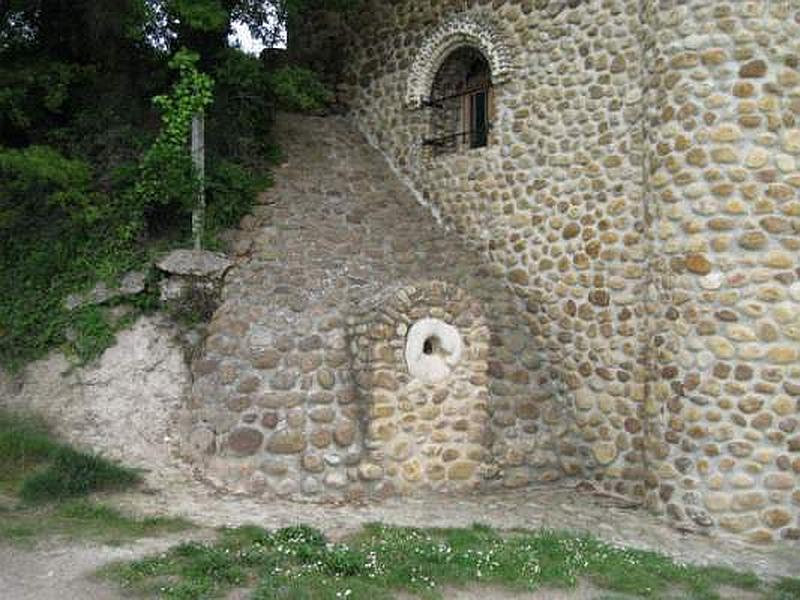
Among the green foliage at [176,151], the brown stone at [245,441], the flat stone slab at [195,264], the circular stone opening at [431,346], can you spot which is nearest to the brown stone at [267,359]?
the brown stone at [245,441]

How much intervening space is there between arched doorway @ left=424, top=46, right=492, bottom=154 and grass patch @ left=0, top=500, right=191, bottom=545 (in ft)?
19.4

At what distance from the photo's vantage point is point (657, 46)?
7367 millimetres

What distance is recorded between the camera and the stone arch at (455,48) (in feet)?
Result: 30.1

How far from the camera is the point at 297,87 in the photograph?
10031mm

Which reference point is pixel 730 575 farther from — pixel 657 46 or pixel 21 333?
pixel 21 333

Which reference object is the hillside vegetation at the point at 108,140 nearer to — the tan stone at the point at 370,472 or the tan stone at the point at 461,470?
the tan stone at the point at 370,472

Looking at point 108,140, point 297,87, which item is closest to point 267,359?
point 108,140

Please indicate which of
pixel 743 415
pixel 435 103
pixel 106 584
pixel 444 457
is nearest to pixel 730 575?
pixel 743 415

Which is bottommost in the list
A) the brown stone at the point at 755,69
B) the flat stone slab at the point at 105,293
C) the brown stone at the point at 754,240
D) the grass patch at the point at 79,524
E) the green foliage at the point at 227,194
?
the grass patch at the point at 79,524

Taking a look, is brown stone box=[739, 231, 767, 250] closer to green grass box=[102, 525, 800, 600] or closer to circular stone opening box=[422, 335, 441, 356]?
green grass box=[102, 525, 800, 600]

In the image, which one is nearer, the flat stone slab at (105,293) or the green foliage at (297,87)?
the flat stone slab at (105,293)

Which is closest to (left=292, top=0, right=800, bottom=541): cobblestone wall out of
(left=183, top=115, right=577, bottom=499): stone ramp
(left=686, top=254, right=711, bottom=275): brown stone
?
(left=686, top=254, right=711, bottom=275): brown stone

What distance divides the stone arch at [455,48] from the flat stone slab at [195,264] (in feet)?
11.5

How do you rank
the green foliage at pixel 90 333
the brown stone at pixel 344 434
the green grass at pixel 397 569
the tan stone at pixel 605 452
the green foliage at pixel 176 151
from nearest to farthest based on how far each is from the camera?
the green grass at pixel 397 569 → the brown stone at pixel 344 434 → the tan stone at pixel 605 452 → the green foliage at pixel 90 333 → the green foliage at pixel 176 151
